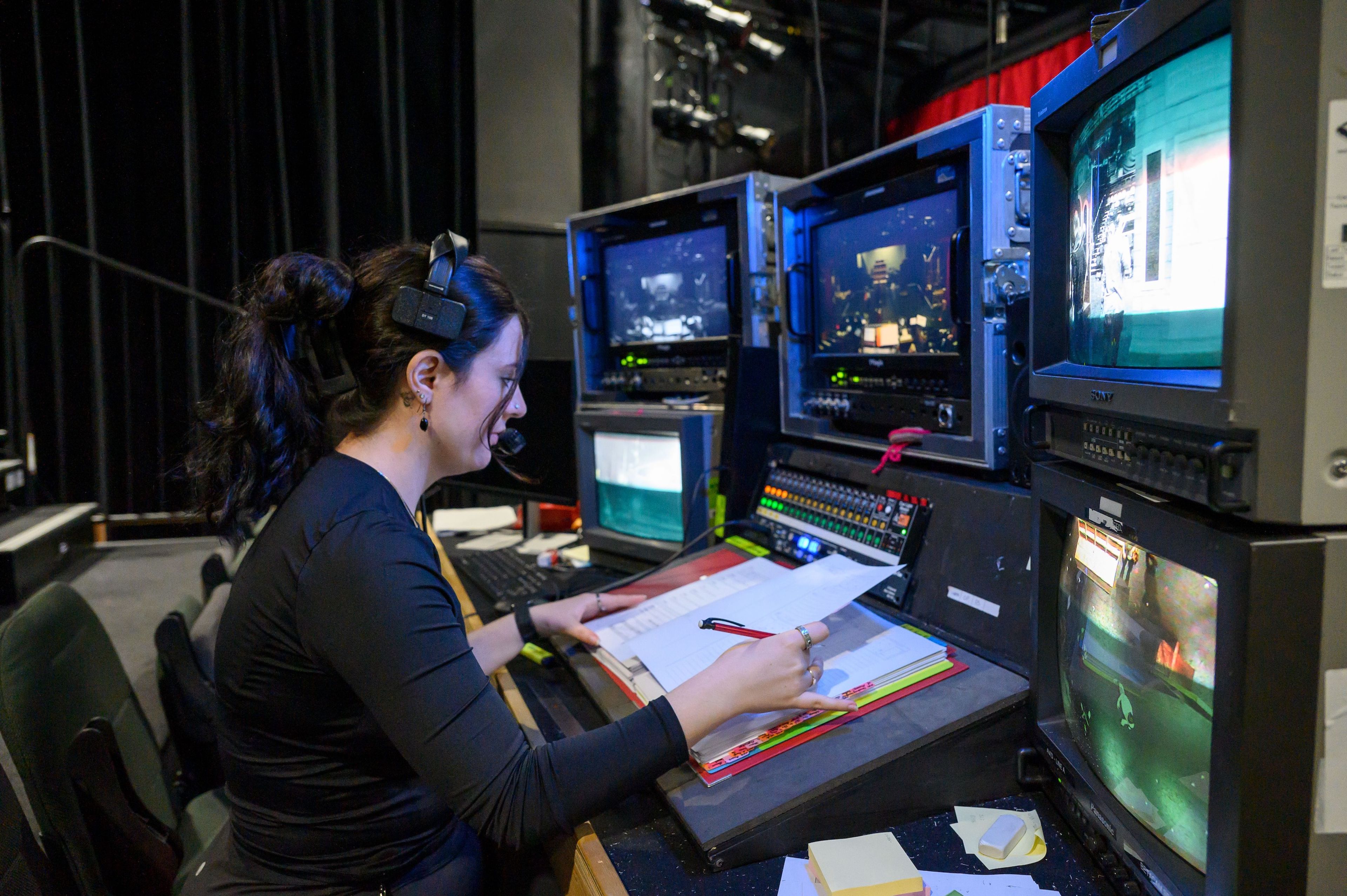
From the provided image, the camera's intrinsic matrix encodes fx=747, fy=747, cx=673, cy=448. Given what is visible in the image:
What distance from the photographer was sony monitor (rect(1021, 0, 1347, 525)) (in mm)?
459

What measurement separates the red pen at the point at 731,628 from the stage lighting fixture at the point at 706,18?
334 cm

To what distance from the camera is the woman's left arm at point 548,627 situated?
1181mm

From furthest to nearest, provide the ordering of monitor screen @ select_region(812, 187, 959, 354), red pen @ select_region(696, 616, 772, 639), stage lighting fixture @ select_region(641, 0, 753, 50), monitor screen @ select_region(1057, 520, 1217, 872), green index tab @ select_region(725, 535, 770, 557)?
stage lighting fixture @ select_region(641, 0, 753, 50) < green index tab @ select_region(725, 535, 770, 557) < monitor screen @ select_region(812, 187, 959, 354) < red pen @ select_region(696, 616, 772, 639) < monitor screen @ select_region(1057, 520, 1217, 872)

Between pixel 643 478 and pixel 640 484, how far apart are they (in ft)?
0.06

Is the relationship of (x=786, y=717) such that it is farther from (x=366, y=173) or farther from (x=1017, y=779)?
(x=366, y=173)

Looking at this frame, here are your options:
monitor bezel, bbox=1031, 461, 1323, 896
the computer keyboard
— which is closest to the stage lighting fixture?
the computer keyboard

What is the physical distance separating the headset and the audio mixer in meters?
0.69

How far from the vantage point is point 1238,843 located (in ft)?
1.65

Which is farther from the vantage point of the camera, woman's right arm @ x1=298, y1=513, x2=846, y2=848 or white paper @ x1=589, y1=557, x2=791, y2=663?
white paper @ x1=589, y1=557, x2=791, y2=663

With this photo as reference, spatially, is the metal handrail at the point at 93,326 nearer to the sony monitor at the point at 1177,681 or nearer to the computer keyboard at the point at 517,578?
the computer keyboard at the point at 517,578

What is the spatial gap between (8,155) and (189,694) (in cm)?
309

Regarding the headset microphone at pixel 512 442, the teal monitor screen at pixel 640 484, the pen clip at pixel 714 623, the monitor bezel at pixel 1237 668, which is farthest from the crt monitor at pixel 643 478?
the monitor bezel at pixel 1237 668

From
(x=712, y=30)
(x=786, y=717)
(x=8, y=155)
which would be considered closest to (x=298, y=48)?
(x=8, y=155)

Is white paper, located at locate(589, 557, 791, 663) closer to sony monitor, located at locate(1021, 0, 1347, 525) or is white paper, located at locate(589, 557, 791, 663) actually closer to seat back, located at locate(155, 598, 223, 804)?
sony monitor, located at locate(1021, 0, 1347, 525)
